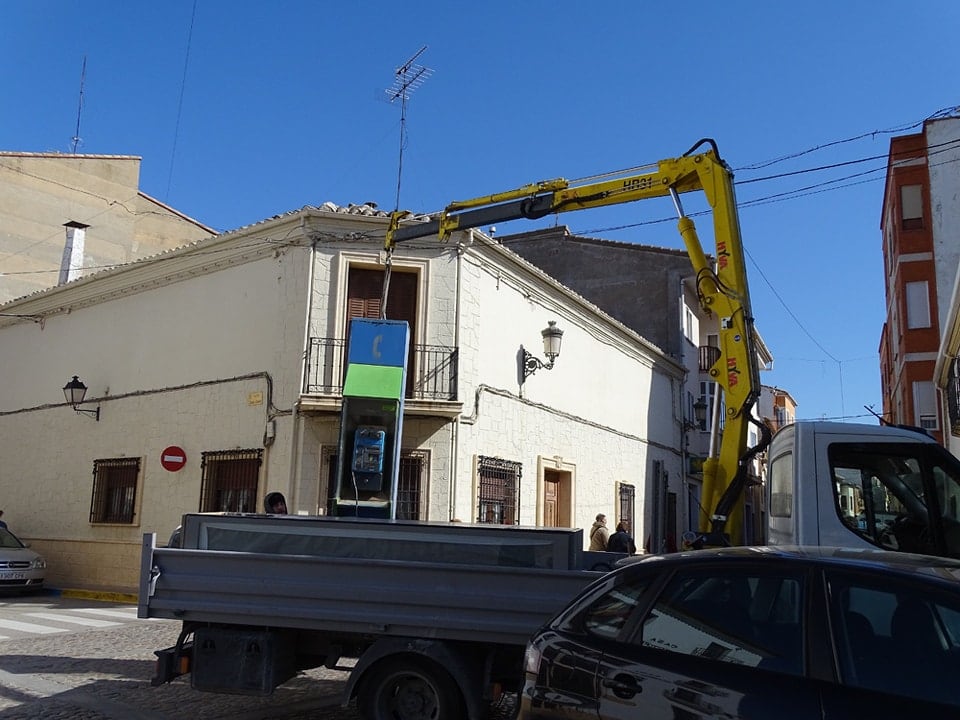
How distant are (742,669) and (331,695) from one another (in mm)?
4808

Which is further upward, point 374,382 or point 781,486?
point 374,382

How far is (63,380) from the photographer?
59.6 feet

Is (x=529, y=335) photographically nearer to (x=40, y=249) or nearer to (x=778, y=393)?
(x=40, y=249)

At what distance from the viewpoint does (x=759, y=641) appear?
3.11 m

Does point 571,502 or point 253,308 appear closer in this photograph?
point 253,308

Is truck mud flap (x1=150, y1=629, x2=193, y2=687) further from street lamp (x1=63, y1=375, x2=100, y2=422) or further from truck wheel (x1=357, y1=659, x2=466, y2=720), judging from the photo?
street lamp (x1=63, y1=375, x2=100, y2=422)

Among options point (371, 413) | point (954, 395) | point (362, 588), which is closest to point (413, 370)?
point (371, 413)

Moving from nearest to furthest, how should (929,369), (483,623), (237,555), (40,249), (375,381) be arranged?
(483,623) → (237,555) → (375,381) → (40,249) → (929,369)

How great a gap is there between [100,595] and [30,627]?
174 inches

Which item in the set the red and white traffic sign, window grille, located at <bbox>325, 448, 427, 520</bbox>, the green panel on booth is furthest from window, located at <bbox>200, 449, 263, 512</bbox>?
the green panel on booth

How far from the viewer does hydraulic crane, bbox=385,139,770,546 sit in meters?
8.00

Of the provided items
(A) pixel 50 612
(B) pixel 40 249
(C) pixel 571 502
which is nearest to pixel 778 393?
(C) pixel 571 502

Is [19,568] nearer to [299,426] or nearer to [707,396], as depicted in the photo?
[299,426]

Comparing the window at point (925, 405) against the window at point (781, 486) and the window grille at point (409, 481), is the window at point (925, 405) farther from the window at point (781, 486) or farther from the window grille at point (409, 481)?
the window at point (781, 486)
